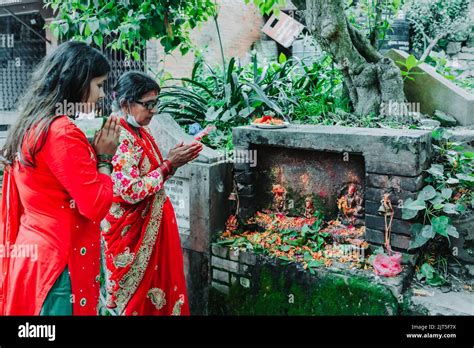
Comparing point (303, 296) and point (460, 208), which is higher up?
point (460, 208)

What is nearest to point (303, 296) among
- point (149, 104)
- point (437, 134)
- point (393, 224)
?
Result: point (393, 224)

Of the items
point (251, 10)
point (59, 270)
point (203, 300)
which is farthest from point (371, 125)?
point (251, 10)

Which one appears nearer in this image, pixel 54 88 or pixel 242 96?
pixel 54 88

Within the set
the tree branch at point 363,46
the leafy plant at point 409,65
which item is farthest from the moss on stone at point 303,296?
the leafy plant at point 409,65

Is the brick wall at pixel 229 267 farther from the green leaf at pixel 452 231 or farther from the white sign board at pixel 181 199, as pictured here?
the green leaf at pixel 452 231

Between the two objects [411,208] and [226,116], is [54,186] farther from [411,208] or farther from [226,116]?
[226,116]

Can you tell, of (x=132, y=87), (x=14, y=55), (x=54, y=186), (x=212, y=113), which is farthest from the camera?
(x=14, y=55)

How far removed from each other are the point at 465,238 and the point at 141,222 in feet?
6.55

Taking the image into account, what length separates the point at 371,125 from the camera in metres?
3.43

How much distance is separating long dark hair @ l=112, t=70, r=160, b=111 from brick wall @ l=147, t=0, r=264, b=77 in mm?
5362

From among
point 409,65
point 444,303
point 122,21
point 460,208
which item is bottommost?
point 444,303

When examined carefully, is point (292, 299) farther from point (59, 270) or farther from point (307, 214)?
point (59, 270)

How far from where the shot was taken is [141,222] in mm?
2670
